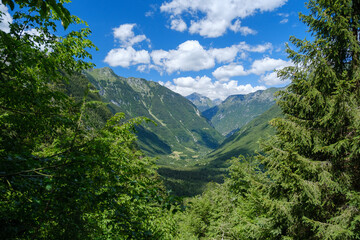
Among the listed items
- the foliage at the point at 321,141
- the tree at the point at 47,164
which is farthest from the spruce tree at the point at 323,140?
the tree at the point at 47,164

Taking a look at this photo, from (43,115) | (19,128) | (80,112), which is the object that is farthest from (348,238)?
(19,128)

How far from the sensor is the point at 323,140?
809 cm

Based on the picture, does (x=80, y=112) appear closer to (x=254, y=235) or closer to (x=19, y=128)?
(x=19, y=128)

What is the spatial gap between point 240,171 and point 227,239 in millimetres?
9006

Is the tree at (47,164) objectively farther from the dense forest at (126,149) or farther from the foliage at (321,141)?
the foliage at (321,141)

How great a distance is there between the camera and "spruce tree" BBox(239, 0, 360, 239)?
691 cm

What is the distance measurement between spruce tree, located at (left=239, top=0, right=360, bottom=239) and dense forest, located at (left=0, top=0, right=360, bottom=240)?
46 mm

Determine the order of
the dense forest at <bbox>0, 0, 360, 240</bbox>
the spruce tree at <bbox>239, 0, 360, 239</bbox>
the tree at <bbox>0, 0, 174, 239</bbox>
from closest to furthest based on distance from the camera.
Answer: the tree at <bbox>0, 0, 174, 239</bbox>
the dense forest at <bbox>0, 0, 360, 240</bbox>
the spruce tree at <bbox>239, 0, 360, 239</bbox>

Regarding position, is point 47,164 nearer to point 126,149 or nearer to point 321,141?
point 126,149

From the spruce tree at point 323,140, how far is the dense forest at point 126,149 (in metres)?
0.05

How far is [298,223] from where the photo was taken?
27.3 ft

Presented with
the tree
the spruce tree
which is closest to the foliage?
the spruce tree

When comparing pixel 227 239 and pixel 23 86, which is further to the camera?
pixel 227 239

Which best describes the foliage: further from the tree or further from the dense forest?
the tree
